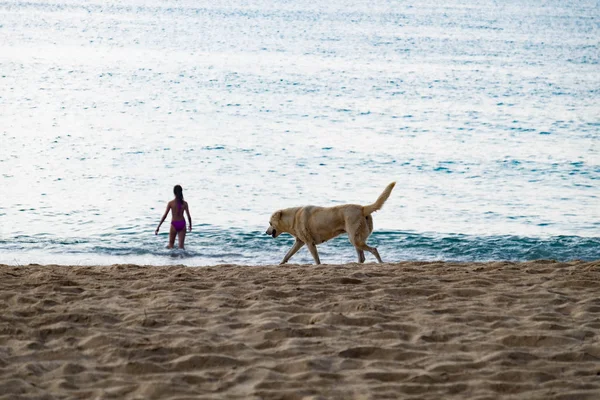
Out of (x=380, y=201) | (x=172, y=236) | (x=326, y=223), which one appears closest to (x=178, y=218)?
(x=172, y=236)

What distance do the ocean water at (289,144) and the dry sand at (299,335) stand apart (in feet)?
16.9

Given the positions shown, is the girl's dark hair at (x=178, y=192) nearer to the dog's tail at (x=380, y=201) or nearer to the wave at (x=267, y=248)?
the wave at (x=267, y=248)

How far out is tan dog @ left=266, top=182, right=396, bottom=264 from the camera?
447 inches

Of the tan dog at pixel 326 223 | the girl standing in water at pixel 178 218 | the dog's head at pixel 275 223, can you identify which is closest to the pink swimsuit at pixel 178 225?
the girl standing in water at pixel 178 218

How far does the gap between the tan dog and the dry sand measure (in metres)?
2.16

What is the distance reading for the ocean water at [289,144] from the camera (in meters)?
15.5

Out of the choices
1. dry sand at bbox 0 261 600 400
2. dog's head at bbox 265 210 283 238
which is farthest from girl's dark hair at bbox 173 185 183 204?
dry sand at bbox 0 261 600 400

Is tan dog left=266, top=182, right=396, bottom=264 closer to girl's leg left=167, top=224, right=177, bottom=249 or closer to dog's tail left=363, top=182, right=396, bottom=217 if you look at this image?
dog's tail left=363, top=182, right=396, bottom=217

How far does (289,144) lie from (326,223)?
15.0m

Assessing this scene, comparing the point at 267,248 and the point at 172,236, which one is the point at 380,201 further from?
the point at 172,236

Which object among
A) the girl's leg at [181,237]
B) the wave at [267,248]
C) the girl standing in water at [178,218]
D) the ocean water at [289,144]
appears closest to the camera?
the wave at [267,248]

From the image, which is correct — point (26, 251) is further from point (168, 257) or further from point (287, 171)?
point (287, 171)

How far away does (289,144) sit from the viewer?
26328mm

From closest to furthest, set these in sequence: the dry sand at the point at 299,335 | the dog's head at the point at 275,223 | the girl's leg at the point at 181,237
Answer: the dry sand at the point at 299,335 → the dog's head at the point at 275,223 → the girl's leg at the point at 181,237
